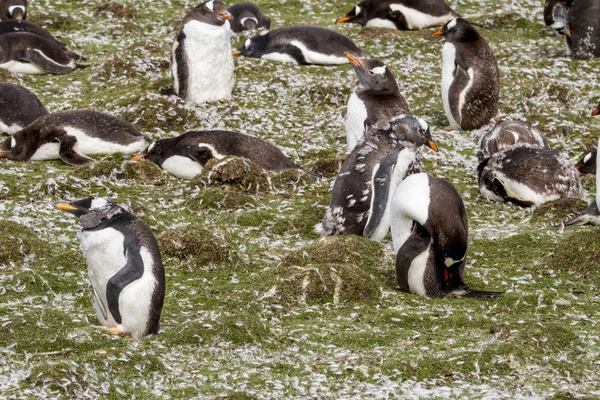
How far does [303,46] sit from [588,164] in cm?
548

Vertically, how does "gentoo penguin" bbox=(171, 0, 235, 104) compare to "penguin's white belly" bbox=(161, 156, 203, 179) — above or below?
above

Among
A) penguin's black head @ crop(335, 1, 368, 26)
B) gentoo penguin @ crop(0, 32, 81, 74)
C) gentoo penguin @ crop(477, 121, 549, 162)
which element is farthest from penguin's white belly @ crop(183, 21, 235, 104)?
penguin's black head @ crop(335, 1, 368, 26)

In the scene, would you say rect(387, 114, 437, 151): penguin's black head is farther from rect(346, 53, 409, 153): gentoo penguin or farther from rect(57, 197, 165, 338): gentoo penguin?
rect(57, 197, 165, 338): gentoo penguin

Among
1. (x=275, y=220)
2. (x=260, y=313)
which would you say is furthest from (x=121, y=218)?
(x=275, y=220)

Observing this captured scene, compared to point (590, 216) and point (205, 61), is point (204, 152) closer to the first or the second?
point (205, 61)

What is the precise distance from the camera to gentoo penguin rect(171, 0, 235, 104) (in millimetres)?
14016

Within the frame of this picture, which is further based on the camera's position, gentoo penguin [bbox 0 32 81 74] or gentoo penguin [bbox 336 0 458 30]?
gentoo penguin [bbox 336 0 458 30]

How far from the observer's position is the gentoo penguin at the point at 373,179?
949cm

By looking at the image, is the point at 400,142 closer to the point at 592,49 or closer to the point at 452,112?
the point at 452,112

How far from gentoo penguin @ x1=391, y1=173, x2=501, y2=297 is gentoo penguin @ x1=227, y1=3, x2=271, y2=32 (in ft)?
33.1

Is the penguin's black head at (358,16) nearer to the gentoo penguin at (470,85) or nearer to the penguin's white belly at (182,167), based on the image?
the gentoo penguin at (470,85)

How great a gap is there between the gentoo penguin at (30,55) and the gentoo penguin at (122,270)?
869 cm

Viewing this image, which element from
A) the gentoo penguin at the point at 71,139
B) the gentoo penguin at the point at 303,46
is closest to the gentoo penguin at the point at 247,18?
the gentoo penguin at the point at 303,46

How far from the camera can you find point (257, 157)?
1176 cm
